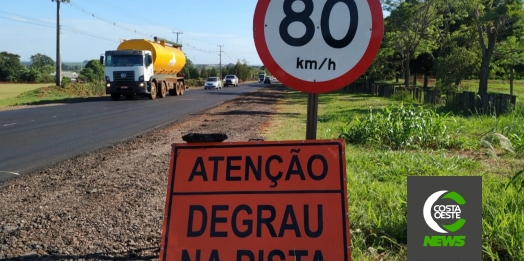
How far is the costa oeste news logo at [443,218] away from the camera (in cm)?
256

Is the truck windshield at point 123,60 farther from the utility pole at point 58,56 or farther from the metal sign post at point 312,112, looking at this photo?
the metal sign post at point 312,112

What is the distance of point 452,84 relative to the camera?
31.9 metres

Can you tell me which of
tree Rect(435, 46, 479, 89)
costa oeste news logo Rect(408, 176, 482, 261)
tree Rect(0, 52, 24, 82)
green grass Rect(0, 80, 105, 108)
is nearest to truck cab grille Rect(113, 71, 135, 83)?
green grass Rect(0, 80, 105, 108)

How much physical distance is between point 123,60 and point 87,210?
27.2m

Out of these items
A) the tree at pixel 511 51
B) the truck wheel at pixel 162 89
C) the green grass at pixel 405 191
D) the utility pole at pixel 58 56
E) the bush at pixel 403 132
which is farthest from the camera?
the utility pole at pixel 58 56

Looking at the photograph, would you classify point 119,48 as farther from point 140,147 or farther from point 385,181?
point 385,181

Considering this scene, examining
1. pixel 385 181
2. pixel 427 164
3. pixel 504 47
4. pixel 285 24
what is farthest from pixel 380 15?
pixel 504 47

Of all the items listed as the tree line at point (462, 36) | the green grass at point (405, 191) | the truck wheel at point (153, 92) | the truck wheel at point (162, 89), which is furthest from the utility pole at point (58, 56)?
the green grass at point (405, 191)

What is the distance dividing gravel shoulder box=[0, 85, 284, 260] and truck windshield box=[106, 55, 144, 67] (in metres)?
22.8

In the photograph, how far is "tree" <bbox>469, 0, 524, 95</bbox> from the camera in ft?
63.5

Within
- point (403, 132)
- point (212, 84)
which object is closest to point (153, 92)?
point (403, 132)

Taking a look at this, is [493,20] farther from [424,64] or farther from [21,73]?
[21,73]

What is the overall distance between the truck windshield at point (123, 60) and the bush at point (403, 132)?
22929 mm

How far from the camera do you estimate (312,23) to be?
9.50 feet
